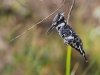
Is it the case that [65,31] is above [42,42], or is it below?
below

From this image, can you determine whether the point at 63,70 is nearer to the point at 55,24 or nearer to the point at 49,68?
the point at 49,68

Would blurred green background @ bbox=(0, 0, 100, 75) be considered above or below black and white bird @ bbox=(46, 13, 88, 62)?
above

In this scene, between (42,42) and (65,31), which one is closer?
(65,31)

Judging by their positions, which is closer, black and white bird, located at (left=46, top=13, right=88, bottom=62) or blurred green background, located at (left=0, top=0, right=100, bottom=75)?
black and white bird, located at (left=46, top=13, right=88, bottom=62)

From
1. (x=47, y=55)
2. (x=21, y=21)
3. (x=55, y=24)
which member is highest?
(x=21, y=21)

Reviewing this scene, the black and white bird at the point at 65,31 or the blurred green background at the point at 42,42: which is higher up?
the blurred green background at the point at 42,42

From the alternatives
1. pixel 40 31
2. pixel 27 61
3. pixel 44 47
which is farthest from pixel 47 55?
pixel 27 61

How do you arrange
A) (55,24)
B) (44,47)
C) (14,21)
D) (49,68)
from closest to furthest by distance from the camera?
(55,24), (49,68), (44,47), (14,21)

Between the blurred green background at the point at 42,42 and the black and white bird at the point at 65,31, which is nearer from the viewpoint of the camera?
the black and white bird at the point at 65,31
